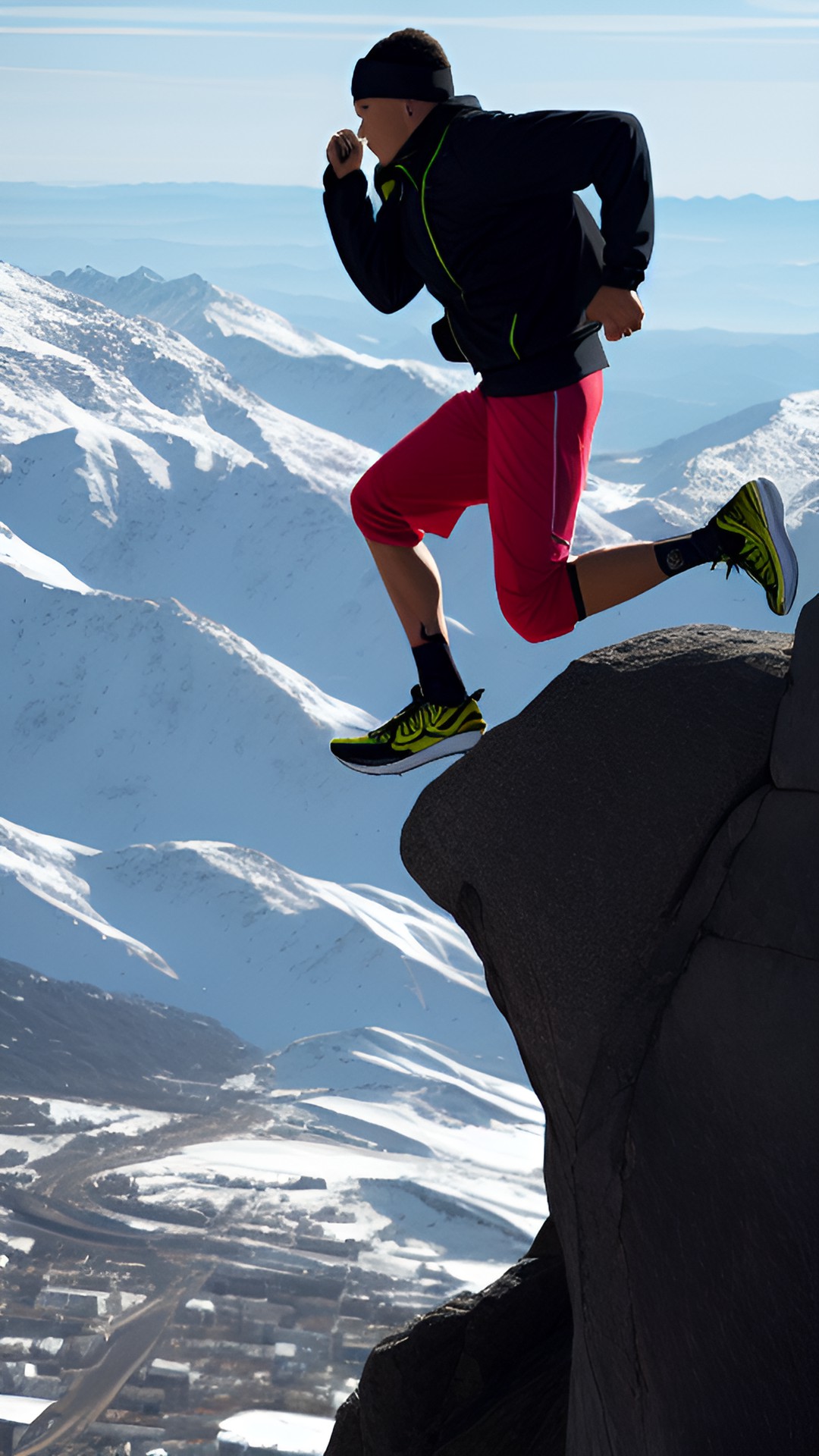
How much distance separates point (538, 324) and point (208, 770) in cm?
12540

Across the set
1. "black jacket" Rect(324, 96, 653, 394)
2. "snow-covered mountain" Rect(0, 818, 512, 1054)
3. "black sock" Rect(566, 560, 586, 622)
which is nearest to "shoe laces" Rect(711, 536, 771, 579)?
"black sock" Rect(566, 560, 586, 622)

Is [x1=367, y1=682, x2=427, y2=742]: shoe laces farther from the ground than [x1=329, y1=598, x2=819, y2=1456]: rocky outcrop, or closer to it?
farther from the ground

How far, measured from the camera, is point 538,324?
4.97m

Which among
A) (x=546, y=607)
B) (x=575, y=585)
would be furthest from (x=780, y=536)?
(x=546, y=607)

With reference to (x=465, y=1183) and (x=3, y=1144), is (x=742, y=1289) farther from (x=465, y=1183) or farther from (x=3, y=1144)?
(x=3, y=1144)

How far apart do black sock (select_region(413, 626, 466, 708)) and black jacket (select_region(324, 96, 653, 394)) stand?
3.80ft

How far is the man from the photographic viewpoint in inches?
184

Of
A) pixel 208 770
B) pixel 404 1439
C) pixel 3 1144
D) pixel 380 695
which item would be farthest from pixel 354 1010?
pixel 404 1439

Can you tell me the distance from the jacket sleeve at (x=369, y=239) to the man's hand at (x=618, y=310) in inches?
36.4

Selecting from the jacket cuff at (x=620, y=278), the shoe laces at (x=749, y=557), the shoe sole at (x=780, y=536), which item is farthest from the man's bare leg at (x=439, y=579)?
the jacket cuff at (x=620, y=278)

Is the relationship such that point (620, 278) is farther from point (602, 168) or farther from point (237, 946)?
point (237, 946)

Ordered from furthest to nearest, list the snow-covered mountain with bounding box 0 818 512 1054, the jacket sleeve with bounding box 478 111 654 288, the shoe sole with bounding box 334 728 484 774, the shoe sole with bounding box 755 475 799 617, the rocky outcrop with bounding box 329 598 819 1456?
1. the snow-covered mountain with bounding box 0 818 512 1054
2. the shoe sole with bounding box 334 728 484 774
3. the shoe sole with bounding box 755 475 799 617
4. the jacket sleeve with bounding box 478 111 654 288
5. the rocky outcrop with bounding box 329 598 819 1456

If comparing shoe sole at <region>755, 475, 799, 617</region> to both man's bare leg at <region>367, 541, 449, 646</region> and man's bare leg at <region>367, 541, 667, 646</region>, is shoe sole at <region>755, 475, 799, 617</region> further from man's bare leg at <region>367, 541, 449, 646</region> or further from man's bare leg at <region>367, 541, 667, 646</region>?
man's bare leg at <region>367, 541, 449, 646</region>

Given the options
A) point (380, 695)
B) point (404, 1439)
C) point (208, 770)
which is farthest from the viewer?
point (380, 695)
